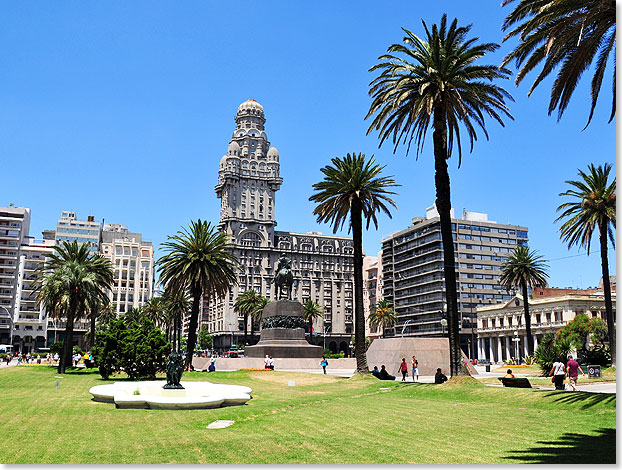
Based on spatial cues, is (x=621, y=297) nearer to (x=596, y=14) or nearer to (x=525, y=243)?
(x=596, y=14)

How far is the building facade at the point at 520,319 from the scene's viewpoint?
303 ft

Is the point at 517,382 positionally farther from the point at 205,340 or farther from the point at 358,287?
the point at 205,340

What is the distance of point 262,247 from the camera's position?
159000 millimetres

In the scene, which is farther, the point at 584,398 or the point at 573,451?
the point at 584,398

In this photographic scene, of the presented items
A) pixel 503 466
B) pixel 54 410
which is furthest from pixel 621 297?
pixel 54 410

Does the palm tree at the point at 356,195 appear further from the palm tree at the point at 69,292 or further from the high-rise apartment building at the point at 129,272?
the high-rise apartment building at the point at 129,272

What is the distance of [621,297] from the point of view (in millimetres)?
8805

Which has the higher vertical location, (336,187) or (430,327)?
(336,187)

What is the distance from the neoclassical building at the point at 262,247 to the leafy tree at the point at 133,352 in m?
110

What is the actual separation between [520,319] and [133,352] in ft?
283

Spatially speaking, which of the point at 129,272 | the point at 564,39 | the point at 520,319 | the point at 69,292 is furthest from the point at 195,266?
the point at 129,272

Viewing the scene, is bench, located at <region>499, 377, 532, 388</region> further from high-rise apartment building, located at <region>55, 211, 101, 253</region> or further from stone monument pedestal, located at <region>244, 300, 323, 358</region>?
high-rise apartment building, located at <region>55, 211, 101, 253</region>

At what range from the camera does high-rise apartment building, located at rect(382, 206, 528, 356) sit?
436 ft

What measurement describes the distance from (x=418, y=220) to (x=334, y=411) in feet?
455
